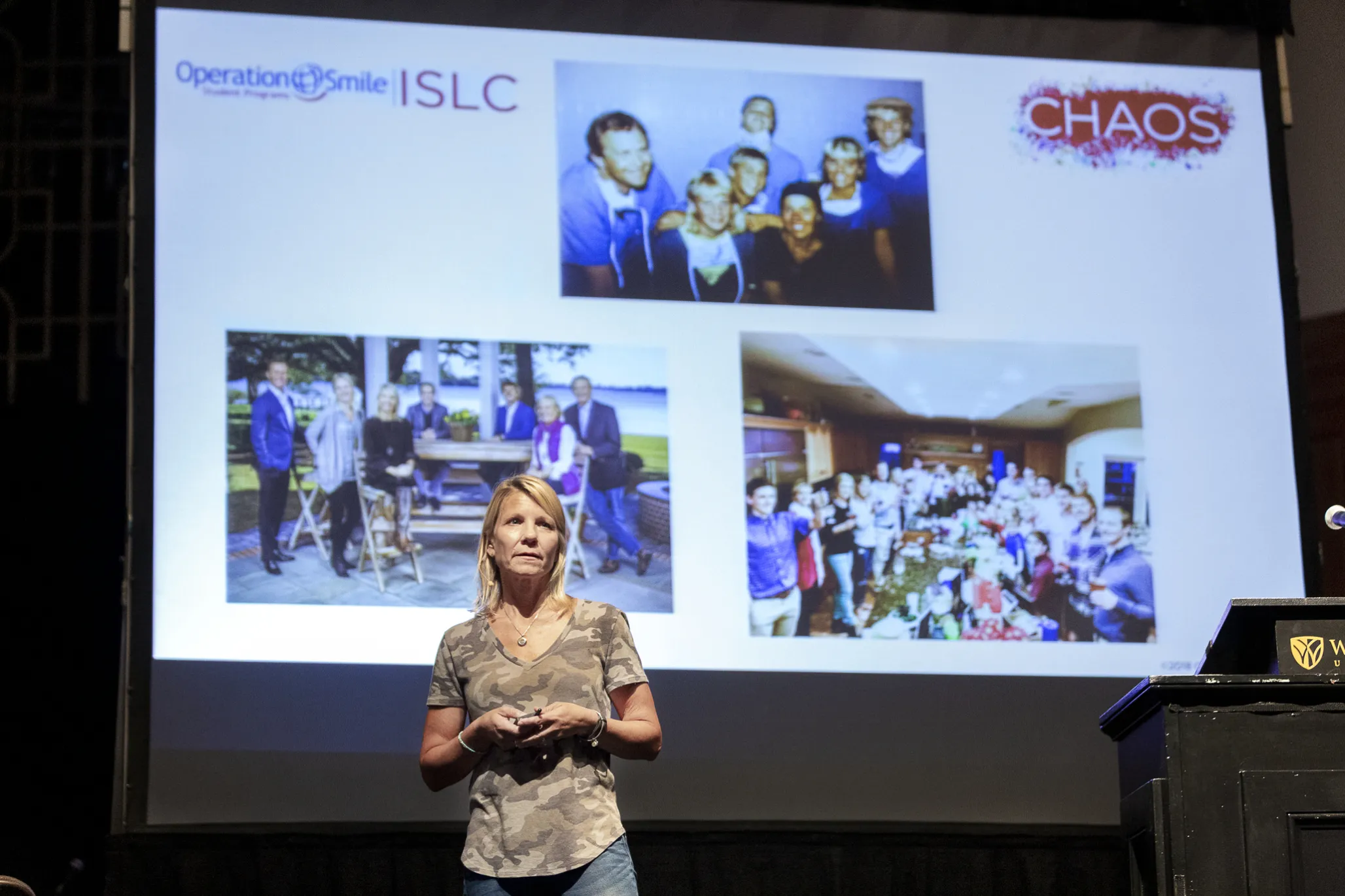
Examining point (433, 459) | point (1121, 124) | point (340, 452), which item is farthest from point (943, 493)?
point (340, 452)

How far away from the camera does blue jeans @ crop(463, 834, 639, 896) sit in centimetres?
198

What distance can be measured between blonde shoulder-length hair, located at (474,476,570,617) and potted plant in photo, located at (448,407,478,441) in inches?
61.2

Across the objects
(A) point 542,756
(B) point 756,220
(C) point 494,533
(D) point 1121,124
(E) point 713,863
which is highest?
(D) point 1121,124

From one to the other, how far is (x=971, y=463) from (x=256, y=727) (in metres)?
1.96

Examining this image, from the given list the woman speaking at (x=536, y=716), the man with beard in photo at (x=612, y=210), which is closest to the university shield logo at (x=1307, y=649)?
the woman speaking at (x=536, y=716)

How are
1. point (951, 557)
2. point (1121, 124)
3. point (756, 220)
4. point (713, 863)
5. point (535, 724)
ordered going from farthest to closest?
point (1121, 124)
point (756, 220)
point (951, 557)
point (713, 863)
point (535, 724)

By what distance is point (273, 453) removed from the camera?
12.0 feet

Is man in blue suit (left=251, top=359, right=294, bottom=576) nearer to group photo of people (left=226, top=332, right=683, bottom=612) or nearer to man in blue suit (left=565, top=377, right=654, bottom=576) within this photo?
group photo of people (left=226, top=332, right=683, bottom=612)

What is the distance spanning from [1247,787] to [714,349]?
6.96 ft

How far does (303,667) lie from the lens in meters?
3.58

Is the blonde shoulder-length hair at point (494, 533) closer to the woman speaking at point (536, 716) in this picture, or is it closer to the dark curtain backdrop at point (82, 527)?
the woman speaking at point (536, 716)

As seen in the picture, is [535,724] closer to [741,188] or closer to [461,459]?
[461,459]

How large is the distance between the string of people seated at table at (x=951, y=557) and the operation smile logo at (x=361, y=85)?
4.18 ft

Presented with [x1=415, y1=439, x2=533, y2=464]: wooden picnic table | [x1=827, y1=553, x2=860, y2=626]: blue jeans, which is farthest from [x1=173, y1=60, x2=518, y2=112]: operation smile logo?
[x1=827, y1=553, x2=860, y2=626]: blue jeans
